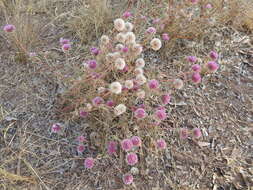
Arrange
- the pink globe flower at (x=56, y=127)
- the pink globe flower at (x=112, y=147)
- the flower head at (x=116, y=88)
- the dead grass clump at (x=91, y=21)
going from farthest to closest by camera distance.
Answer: the dead grass clump at (x=91, y=21), the pink globe flower at (x=56, y=127), the pink globe flower at (x=112, y=147), the flower head at (x=116, y=88)

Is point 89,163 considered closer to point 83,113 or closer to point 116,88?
point 83,113

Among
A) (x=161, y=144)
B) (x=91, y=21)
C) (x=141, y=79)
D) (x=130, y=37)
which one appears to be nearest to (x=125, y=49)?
(x=130, y=37)

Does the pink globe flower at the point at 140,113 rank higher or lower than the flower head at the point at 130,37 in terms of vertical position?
lower

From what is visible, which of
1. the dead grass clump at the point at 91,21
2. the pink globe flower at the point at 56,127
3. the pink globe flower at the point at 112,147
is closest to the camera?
the pink globe flower at the point at 112,147

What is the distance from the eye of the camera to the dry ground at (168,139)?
141 cm

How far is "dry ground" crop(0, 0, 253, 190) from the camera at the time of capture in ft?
4.64

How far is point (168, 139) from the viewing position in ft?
5.15

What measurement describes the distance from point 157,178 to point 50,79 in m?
0.86

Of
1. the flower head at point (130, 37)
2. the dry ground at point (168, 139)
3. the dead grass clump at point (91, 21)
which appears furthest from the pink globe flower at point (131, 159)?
the dead grass clump at point (91, 21)

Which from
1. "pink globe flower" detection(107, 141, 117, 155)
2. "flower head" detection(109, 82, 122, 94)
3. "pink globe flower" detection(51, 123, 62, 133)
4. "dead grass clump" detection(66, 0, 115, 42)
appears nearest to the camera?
"flower head" detection(109, 82, 122, 94)

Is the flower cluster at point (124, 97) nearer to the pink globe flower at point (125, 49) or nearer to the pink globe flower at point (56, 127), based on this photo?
the pink globe flower at point (125, 49)

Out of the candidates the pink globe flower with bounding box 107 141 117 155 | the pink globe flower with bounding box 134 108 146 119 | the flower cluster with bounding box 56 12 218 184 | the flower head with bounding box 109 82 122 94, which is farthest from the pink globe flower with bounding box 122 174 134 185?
the flower head with bounding box 109 82 122 94

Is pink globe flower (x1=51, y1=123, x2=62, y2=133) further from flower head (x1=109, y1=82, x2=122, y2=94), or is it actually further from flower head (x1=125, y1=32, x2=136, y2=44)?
flower head (x1=125, y1=32, x2=136, y2=44)

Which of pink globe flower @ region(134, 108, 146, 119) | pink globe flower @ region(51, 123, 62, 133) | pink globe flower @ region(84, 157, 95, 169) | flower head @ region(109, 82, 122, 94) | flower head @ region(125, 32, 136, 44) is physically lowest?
pink globe flower @ region(84, 157, 95, 169)
